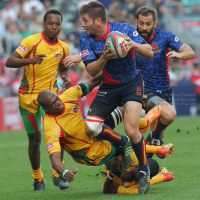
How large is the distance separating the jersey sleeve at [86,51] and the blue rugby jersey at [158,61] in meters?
1.62

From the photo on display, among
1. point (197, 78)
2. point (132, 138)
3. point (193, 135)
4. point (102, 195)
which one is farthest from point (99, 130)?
point (197, 78)

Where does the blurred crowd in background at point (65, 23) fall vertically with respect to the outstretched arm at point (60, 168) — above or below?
above

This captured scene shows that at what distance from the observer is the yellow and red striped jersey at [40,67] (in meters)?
7.46

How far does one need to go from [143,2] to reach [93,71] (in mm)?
17835

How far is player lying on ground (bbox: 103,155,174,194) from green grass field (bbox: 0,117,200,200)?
0.15 meters

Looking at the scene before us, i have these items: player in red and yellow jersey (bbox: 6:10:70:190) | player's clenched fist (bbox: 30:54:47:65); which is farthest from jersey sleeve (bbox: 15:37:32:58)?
player's clenched fist (bbox: 30:54:47:65)

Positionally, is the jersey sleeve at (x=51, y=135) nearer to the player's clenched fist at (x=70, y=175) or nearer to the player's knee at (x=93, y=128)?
the player's knee at (x=93, y=128)

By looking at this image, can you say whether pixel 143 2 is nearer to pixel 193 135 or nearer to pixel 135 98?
pixel 193 135

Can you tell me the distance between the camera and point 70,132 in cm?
635

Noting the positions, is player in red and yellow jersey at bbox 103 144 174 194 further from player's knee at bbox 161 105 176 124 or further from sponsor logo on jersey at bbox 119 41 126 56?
sponsor logo on jersey at bbox 119 41 126 56

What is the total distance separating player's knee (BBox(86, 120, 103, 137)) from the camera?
21.1 ft

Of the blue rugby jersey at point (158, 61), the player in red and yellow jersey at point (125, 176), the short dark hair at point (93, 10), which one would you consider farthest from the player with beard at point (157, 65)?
the short dark hair at point (93, 10)

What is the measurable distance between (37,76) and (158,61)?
6.78 feet

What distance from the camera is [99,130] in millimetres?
6477
